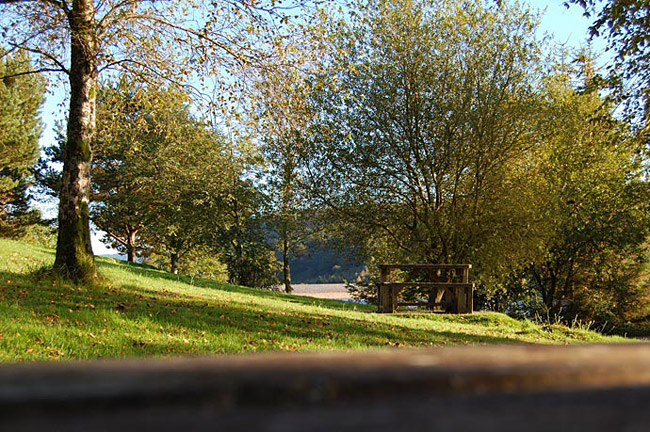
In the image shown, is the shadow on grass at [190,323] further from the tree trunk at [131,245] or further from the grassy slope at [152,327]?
the tree trunk at [131,245]

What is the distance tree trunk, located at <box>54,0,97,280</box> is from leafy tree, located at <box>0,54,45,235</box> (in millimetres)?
18765

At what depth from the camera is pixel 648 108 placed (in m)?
11.0

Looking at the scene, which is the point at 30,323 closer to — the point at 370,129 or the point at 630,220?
the point at 370,129

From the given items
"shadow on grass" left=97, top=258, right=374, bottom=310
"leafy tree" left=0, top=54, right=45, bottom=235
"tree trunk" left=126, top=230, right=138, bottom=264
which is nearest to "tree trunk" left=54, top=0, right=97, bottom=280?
"shadow on grass" left=97, top=258, right=374, bottom=310

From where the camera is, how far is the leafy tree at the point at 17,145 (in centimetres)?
2808

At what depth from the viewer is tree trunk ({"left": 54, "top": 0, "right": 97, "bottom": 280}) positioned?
10.1 metres

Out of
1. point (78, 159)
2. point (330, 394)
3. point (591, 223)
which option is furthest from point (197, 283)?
point (591, 223)

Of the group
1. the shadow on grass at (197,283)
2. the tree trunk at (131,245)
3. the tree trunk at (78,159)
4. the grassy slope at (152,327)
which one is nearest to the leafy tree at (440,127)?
the shadow on grass at (197,283)

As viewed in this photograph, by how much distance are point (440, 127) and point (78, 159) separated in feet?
44.3

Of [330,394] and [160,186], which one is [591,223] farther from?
[330,394]

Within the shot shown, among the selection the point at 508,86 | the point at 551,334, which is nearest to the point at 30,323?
the point at 551,334

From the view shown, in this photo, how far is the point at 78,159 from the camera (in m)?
10.3

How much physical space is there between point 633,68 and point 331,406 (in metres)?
13.2

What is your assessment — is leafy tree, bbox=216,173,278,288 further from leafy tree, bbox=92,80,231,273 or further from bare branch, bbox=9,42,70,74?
bare branch, bbox=9,42,70,74
